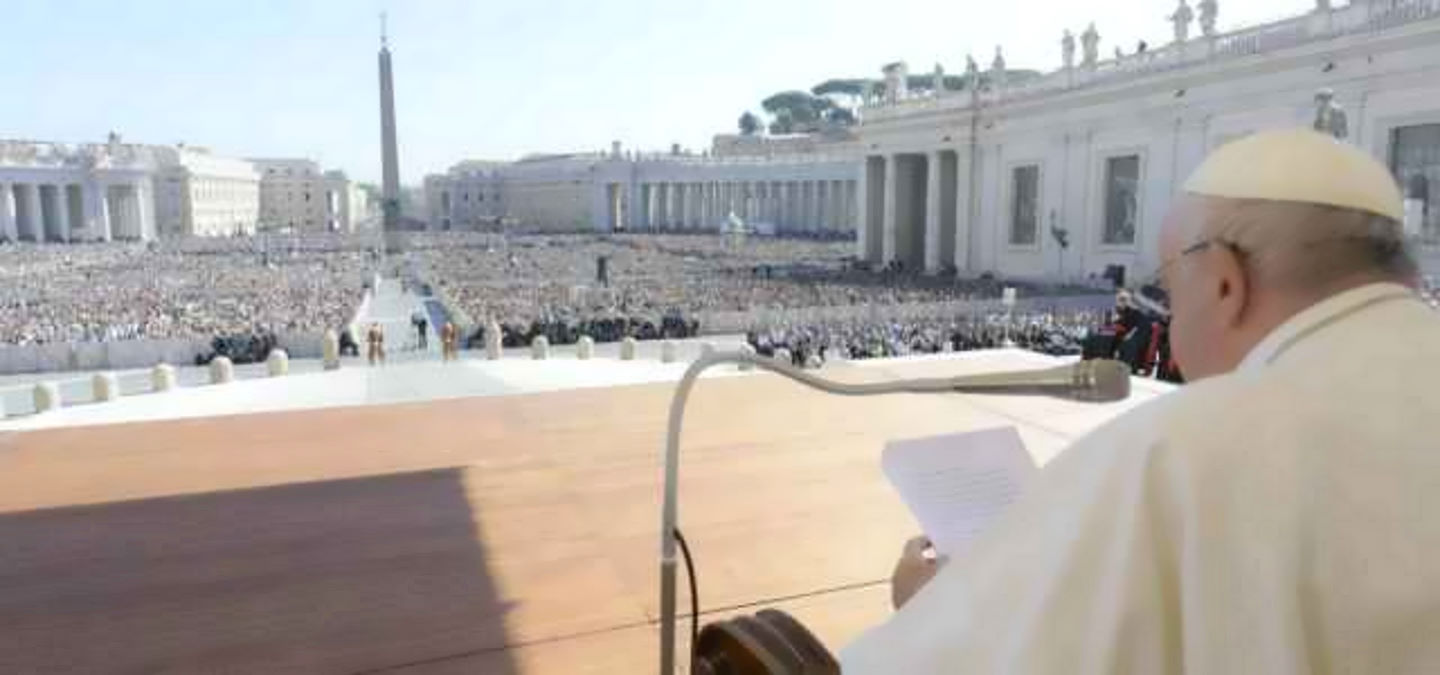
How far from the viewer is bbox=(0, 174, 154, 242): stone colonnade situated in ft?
284

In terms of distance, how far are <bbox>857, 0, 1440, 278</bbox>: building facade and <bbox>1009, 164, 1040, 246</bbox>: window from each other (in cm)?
6

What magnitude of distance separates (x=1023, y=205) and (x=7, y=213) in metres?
87.8

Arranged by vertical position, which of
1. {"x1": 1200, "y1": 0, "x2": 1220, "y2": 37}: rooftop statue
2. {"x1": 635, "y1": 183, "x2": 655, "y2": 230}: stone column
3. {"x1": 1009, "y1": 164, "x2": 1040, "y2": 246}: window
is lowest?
{"x1": 1009, "y1": 164, "x2": 1040, "y2": 246}: window

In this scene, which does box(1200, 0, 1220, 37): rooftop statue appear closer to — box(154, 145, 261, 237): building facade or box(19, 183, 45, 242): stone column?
box(19, 183, 45, 242): stone column

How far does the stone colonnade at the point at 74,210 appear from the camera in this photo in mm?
86688

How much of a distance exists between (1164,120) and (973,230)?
1062cm

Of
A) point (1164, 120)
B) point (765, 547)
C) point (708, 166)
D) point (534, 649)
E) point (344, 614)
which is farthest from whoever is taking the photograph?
point (708, 166)

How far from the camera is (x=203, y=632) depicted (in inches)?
124

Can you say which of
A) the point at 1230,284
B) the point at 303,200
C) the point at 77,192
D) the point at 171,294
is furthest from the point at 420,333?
the point at 303,200

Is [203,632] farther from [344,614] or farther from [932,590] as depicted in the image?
[932,590]

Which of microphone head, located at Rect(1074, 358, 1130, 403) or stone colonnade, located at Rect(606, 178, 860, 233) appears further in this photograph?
stone colonnade, located at Rect(606, 178, 860, 233)

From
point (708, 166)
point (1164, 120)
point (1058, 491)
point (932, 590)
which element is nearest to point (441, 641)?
point (932, 590)

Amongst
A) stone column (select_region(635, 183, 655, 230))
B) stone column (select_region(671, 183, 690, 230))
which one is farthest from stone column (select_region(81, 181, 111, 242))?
stone column (select_region(671, 183, 690, 230))

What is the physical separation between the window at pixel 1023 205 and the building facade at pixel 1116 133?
55 millimetres
